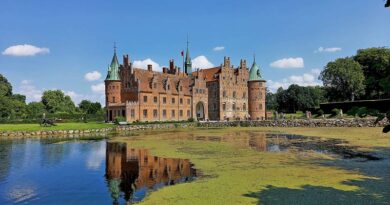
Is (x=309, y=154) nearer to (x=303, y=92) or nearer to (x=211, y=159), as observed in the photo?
(x=211, y=159)

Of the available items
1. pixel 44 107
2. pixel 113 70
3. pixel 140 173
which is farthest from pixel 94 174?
pixel 44 107

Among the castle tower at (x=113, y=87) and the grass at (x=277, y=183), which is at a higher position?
the castle tower at (x=113, y=87)

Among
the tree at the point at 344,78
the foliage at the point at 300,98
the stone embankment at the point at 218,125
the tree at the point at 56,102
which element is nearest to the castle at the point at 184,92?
the stone embankment at the point at 218,125

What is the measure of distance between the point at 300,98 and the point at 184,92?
42.7 m

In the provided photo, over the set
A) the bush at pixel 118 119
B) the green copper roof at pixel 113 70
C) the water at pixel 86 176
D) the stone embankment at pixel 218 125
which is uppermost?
the green copper roof at pixel 113 70

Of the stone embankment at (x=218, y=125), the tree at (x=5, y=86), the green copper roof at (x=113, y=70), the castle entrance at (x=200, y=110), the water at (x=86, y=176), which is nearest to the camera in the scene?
the water at (x=86, y=176)

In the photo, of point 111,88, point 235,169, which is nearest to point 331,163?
point 235,169

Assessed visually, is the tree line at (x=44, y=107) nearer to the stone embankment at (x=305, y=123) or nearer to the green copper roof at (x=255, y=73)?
the stone embankment at (x=305, y=123)

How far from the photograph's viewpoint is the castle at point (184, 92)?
61938 mm

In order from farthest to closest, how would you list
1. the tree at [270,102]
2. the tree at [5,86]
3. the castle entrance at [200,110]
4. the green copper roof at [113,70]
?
the tree at [270,102], the tree at [5,86], the castle entrance at [200,110], the green copper roof at [113,70]

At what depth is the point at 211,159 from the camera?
1825cm

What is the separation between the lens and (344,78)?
7162 centimetres

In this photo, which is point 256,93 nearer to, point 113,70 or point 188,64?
point 188,64

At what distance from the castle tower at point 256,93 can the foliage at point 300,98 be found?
2489 centimetres
